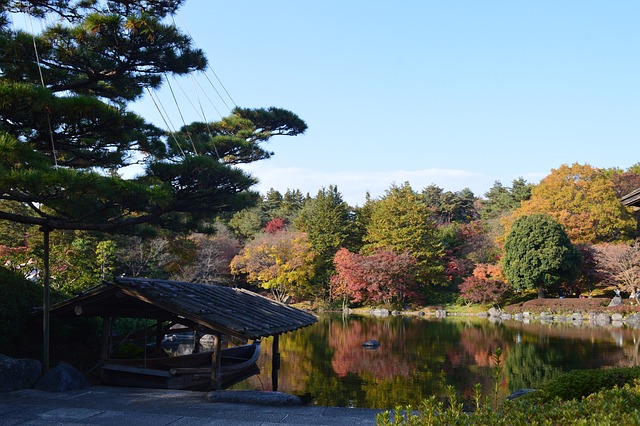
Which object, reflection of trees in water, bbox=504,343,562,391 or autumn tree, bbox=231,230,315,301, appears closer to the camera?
reflection of trees in water, bbox=504,343,562,391

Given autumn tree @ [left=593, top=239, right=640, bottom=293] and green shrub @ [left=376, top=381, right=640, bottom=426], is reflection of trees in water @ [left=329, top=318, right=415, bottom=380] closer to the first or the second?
green shrub @ [left=376, top=381, right=640, bottom=426]

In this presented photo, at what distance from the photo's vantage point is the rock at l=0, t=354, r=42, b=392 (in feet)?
27.0

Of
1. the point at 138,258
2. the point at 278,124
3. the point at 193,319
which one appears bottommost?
the point at 193,319

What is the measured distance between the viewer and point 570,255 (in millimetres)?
29344

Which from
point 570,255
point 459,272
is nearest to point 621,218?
point 570,255

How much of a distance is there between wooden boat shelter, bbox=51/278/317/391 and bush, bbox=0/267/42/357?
75 cm

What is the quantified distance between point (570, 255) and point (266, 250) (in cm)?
1770

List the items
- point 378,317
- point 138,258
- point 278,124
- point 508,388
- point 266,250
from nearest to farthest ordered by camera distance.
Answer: point 508,388 < point 278,124 < point 138,258 < point 378,317 < point 266,250

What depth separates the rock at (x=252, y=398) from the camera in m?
7.84

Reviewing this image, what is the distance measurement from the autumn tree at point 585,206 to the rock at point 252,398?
27819 mm

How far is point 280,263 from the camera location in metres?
35.1

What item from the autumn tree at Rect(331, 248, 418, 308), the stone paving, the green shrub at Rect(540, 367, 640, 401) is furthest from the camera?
the autumn tree at Rect(331, 248, 418, 308)

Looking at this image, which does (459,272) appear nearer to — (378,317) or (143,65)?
(378,317)

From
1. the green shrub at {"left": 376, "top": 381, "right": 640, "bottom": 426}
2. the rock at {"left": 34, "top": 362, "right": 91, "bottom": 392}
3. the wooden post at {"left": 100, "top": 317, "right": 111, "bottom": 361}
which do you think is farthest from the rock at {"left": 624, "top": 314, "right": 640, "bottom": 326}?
the rock at {"left": 34, "top": 362, "right": 91, "bottom": 392}
